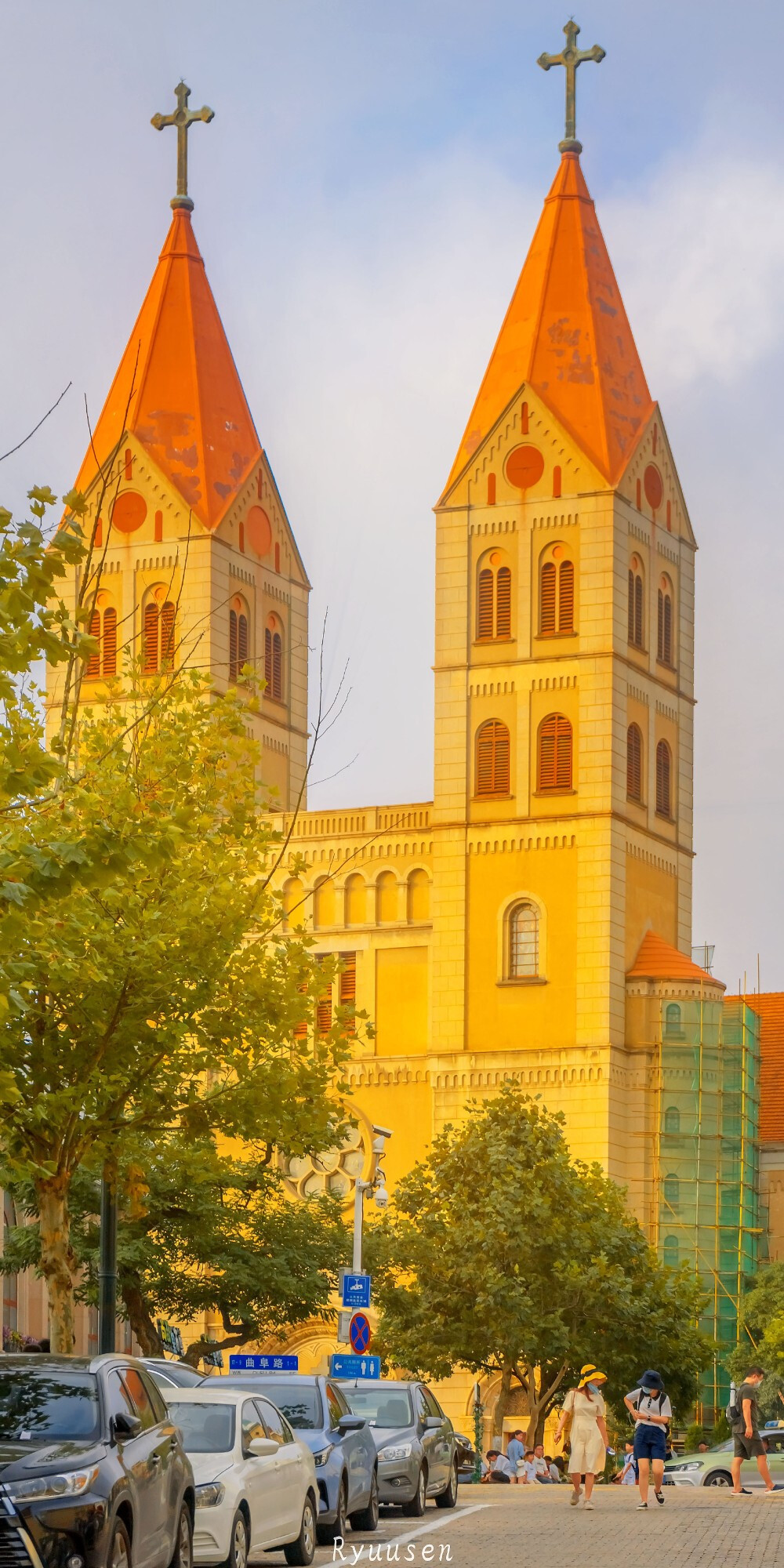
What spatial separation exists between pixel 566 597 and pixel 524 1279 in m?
28.2

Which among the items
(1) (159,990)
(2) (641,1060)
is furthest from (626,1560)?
(2) (641,1060)

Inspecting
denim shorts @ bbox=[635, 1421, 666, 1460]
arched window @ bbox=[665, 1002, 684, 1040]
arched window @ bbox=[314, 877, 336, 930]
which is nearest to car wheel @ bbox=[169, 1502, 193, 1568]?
denim shorts @ bbox=[635, 1421, 666, 1460]

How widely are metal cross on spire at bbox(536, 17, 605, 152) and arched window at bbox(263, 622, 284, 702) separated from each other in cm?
1735

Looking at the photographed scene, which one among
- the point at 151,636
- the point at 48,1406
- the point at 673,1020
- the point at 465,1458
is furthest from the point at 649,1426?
the point at 151,636

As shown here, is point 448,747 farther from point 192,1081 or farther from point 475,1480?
point 192,1081

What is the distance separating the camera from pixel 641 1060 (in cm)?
7550

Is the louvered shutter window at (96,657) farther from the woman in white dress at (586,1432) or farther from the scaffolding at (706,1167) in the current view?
the woman in white dress at (586,1432)

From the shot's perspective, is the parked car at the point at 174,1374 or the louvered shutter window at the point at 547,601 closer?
the parked car at the point at 174,1374

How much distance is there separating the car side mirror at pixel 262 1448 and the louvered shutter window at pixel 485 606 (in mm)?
59499

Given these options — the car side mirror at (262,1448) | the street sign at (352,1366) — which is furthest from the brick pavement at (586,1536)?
the street sign at (352,1366)

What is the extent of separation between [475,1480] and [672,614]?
3601 centimetres

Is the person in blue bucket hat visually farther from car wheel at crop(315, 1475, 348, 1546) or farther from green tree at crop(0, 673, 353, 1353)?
car wheel at crop(315, 1475, 348, 1546)

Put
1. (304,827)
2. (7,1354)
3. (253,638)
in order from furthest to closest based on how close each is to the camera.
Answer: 1. (253,638)
2. (304,827)
3. (7,1354)

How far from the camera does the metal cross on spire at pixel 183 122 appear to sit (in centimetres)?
8925
